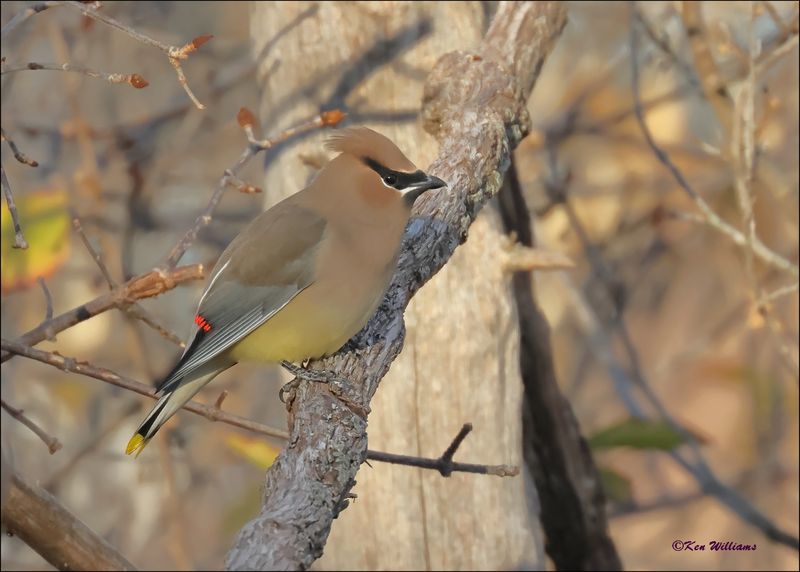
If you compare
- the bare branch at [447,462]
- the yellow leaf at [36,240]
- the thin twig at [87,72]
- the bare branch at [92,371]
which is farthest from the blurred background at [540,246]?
the thin twig at [87,72]


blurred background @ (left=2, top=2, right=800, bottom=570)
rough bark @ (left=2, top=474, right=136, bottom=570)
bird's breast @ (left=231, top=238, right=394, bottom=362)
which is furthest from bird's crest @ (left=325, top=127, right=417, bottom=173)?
blurred background @ (left=2, top=2, right=800, bottom=570)

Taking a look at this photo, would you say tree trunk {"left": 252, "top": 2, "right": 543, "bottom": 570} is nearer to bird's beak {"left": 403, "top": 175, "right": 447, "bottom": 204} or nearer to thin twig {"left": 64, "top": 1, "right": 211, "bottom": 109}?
bird's beak {"left": 403, "top": 175, "right": 447, "bottom": 204}

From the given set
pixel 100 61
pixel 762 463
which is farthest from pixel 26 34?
pixel 762 463

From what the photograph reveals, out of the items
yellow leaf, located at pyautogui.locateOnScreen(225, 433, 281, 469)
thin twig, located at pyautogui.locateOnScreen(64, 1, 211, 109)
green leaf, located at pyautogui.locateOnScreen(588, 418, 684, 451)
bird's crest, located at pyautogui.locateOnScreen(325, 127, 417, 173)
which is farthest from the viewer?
green leaf, located at pyautogui.locateOnScreen(588, 418, 684, 451)

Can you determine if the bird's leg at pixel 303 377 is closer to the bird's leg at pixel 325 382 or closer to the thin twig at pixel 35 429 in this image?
the bird's leg at pixel 325 382

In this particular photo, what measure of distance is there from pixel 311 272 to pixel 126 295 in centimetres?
49

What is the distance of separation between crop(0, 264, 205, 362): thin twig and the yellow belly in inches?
14.6

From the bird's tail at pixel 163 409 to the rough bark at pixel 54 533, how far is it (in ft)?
0.71

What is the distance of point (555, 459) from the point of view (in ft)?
14.6

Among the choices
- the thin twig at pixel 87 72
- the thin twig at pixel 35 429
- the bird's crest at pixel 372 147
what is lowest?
the thin twig at pixel 35 429

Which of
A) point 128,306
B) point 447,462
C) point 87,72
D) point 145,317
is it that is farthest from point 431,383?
point 87,72

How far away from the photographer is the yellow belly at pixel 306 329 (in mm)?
2701

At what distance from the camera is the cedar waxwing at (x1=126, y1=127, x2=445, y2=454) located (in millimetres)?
2734

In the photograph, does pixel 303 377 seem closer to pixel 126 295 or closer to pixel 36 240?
pixel 126 295
